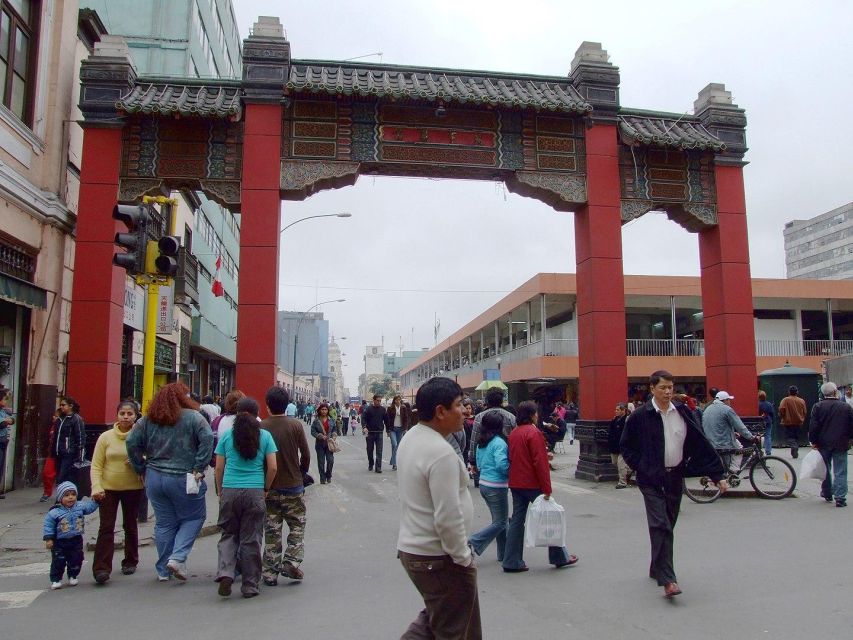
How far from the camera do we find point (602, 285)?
14398 mm

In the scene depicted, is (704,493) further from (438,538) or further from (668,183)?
(438,538)

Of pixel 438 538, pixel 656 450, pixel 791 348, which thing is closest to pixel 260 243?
pixel 656 450

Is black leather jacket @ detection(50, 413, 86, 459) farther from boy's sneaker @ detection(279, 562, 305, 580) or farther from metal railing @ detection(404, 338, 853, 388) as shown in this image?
metal railing @ detection(404, 338, 853, 388)

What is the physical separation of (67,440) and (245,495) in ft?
19.1

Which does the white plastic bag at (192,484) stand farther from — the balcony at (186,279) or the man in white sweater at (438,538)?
the balcony at (186,279)

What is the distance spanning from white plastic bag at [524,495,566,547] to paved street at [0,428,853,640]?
36cm

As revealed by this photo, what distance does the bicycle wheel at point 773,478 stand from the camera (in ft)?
37.7

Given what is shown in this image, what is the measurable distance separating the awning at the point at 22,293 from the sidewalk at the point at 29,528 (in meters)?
3.15

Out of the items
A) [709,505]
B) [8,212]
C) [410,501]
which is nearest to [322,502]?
[709,505]

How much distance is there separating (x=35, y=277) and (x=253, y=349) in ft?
13.2

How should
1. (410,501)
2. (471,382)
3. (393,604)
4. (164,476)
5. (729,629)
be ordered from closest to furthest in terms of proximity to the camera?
(410,501), (729,629), (393,604), (164,476), (471,382)

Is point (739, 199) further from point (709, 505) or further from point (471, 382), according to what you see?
point (471, 382)

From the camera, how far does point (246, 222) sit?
13.4 meters

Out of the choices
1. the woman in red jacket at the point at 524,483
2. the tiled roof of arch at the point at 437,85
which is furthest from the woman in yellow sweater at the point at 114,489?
the tiled roof of arch at the point at 437,85
